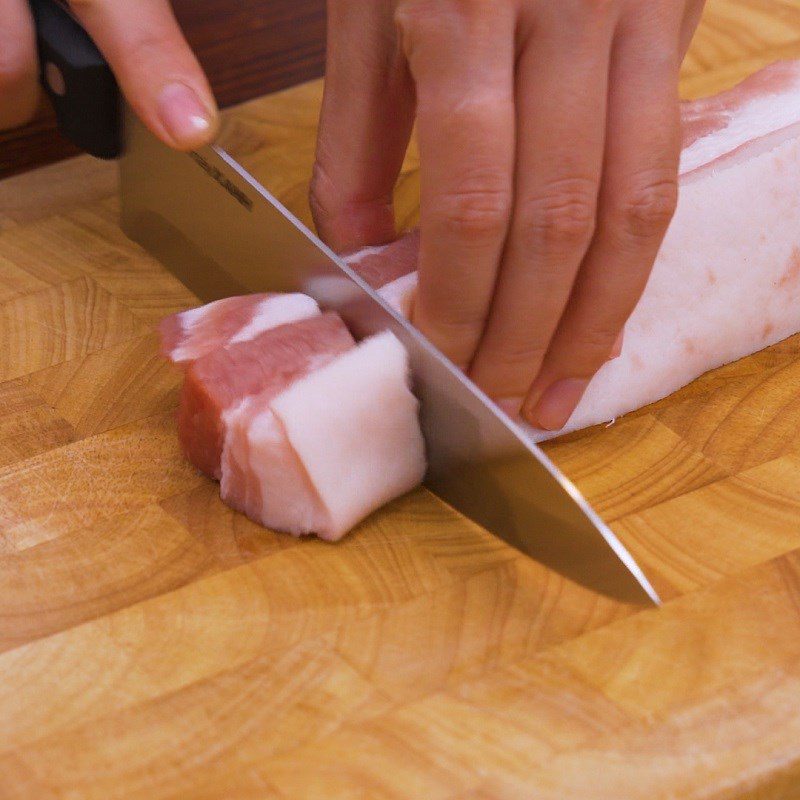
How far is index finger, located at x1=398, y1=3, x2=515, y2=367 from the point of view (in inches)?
55.3

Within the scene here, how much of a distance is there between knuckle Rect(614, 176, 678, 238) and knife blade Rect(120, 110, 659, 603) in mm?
290

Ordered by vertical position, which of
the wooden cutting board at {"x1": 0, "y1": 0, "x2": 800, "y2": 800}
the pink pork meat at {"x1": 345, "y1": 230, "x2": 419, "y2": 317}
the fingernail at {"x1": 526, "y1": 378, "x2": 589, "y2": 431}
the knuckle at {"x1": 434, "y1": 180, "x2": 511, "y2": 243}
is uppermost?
the knuckle at {"x1": 434, "y1": 180, "x2": 511, "y2": 243}

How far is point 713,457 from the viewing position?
1.61 metres

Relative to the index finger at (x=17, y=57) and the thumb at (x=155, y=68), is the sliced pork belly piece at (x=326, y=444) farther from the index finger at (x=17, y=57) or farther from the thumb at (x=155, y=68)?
the index finger at (x=17, y=57)

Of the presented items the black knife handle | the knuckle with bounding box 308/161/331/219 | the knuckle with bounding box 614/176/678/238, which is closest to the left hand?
the knuckle with bounding box 614/176/678/238

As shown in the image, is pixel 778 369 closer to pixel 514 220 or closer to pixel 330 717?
pixel 514 220

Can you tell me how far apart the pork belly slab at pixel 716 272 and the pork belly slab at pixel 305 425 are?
0.16 meters

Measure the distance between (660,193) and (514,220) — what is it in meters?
0.19

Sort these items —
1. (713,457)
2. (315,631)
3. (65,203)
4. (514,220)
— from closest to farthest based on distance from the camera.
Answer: (315,631), (514,220), (713,457), (65,203)

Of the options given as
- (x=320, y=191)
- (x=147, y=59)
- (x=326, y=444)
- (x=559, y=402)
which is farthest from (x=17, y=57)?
(x=559, y=402)

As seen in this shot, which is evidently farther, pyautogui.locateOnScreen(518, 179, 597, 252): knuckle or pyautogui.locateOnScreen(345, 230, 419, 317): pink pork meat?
pyautogui.locateOnScreen(345, 230, 419, 317): pink pork meat

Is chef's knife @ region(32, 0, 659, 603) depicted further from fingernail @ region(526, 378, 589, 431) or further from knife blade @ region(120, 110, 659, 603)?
fingernail @ region(526, 378, 589, 431)

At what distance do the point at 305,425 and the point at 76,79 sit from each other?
0.74 meters

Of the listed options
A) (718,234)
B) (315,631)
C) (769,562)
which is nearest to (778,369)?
(718,234)
